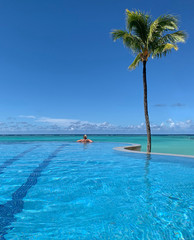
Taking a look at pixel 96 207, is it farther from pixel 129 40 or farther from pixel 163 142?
pixel 163 142

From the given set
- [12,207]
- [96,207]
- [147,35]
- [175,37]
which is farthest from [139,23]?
[12,207]

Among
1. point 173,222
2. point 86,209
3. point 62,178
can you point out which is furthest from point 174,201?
point 62,178

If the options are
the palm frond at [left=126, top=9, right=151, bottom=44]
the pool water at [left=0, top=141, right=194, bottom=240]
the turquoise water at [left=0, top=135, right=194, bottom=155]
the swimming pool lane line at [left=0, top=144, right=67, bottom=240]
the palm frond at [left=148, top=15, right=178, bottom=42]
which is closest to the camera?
the pool water at [left=0, top=141, right=194, bottom=240]

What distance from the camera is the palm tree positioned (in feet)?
38.9

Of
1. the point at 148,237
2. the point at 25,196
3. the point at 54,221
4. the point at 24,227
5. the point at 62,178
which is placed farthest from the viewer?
the point at 62,178

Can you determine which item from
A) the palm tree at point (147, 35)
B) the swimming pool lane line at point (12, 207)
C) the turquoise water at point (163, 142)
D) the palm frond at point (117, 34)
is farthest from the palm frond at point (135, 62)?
the swimming pool lane line at point (12, 207)

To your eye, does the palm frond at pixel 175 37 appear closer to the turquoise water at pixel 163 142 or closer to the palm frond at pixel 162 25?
the palm frond at pixel 162 25

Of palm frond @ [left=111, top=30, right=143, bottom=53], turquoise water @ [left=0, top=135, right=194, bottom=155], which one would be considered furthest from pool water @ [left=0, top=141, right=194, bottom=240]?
turquoise water @ [left=0, top=135, right=194, bottom=155]

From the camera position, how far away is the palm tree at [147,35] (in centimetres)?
1184

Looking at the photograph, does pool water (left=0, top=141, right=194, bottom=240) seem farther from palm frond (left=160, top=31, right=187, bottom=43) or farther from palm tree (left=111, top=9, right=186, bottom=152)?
palm frond (left=160, top=31, right=187, bottom=43)

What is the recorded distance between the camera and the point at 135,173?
21.8 ft

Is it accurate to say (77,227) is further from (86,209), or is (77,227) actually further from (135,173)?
(135,173)

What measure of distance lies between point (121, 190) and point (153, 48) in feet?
36.1

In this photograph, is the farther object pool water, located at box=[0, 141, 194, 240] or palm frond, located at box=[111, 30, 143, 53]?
palm frond, located at box=[111, 30, 143, 53]
